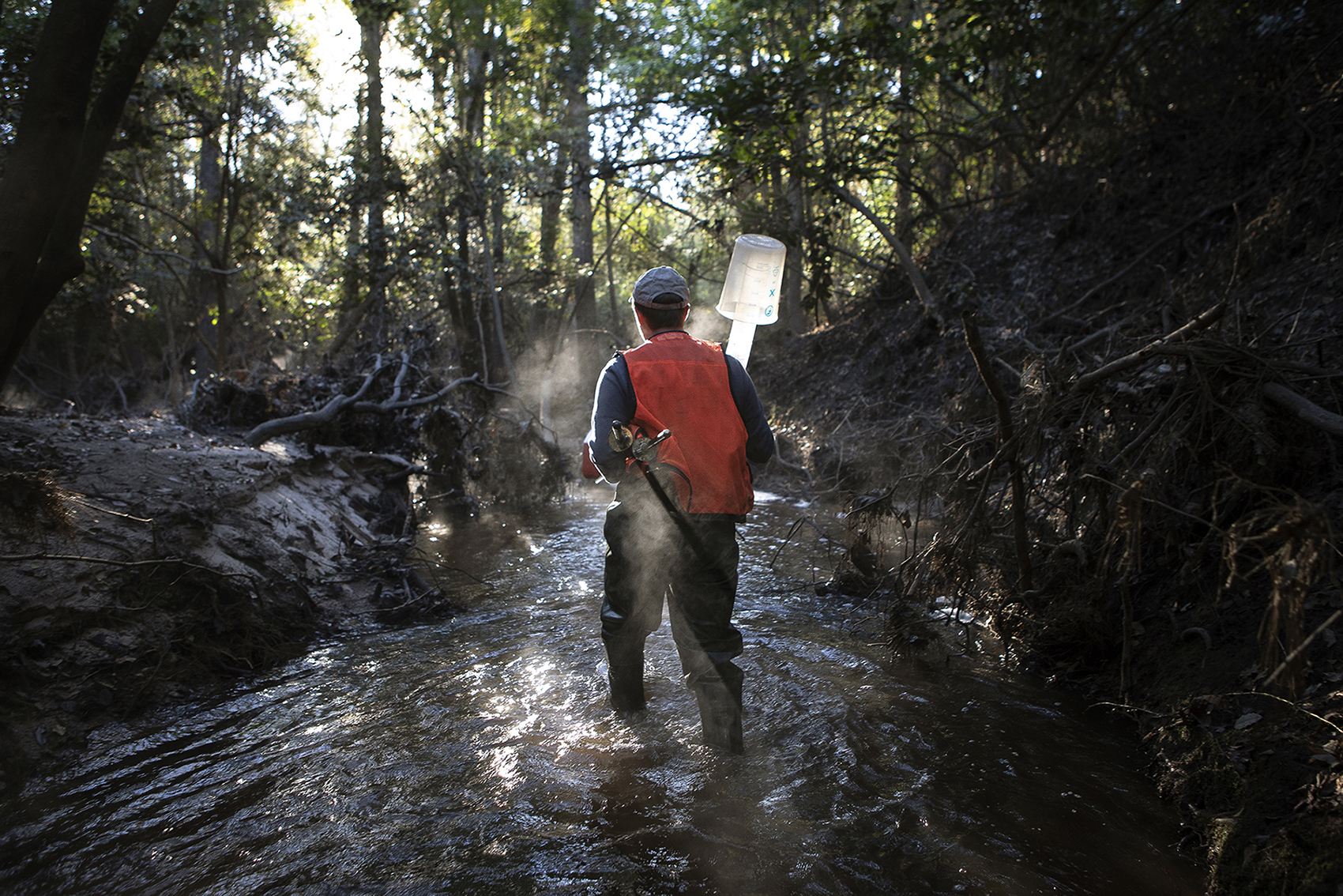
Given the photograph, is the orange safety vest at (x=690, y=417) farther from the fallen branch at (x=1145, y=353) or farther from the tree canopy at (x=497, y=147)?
the tree canopy at (x=497, y=147)

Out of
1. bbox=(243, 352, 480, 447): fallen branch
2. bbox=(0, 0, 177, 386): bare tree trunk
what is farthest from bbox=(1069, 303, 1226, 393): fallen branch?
bbox=(243, 352, 480, 447): fallen branch

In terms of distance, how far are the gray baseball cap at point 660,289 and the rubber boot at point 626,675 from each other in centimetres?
153

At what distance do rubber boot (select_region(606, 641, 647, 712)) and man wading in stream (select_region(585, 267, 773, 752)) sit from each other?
11 millimetres

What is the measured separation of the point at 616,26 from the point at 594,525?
11.4 meters

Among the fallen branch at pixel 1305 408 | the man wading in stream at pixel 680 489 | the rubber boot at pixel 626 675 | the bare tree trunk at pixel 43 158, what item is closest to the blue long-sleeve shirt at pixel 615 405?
the man wading in stream at pixel 680 489

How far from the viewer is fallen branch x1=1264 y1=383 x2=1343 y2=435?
10.0 feet

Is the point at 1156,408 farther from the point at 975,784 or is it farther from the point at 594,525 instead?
the point at 594,525

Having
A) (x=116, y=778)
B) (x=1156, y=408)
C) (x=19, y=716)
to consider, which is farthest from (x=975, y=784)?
(x=19, y=716)

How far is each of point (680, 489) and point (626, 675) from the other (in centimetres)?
97

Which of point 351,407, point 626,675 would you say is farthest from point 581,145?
point 626,675

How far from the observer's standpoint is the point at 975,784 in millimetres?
2996

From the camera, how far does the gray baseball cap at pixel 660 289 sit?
3385 mm

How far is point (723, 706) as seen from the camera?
327cm

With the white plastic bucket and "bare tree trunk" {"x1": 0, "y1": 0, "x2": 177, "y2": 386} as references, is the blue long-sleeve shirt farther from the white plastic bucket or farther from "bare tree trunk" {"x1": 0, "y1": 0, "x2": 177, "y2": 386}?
"bare tree trunk" {"x1": 0, "y1": 0, "x2": 177, "y2": 386}
